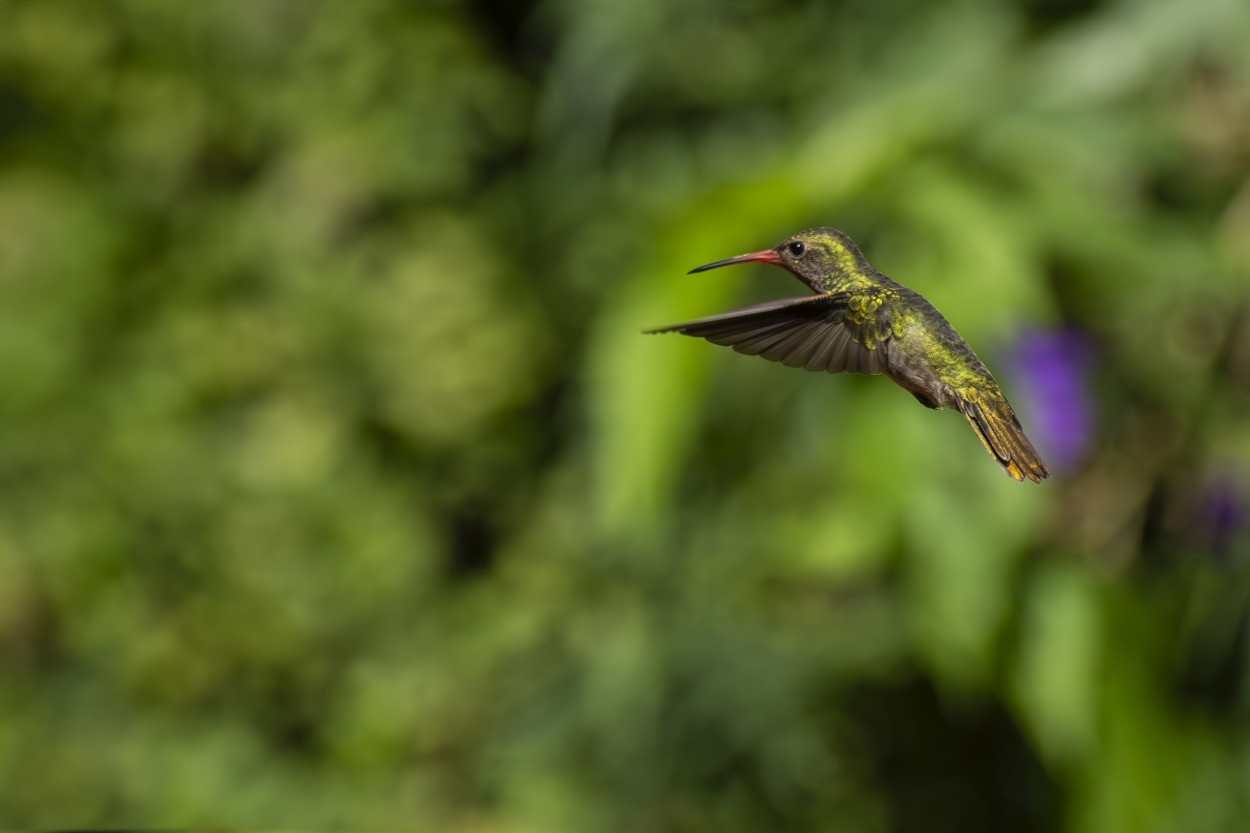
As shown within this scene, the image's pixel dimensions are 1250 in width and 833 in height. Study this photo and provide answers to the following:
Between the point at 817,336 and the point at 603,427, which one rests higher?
the point at 603,427

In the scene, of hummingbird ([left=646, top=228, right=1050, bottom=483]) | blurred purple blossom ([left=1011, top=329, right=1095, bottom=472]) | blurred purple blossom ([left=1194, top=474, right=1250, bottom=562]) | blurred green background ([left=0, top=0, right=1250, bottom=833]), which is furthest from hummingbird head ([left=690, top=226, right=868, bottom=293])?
blurred purple blossom ([left=1194, top=474, right=1250, bottom=562])

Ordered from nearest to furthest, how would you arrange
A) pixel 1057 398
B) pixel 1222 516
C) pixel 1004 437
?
1. pixel 1004 437
2. pixel 1057 398
3. pixel 1222 516

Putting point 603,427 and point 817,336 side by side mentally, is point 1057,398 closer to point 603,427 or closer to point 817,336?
point 603,427

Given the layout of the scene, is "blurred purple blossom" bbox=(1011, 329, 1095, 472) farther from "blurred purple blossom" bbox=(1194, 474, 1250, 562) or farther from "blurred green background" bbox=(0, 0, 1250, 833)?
"blurred purple blossom" bbox=(1194, 474, 1250, 562)

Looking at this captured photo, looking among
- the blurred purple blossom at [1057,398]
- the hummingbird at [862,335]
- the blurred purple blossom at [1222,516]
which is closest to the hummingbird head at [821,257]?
the hummingbird at [862,335]

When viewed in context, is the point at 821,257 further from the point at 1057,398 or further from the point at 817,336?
the point at 1057,398

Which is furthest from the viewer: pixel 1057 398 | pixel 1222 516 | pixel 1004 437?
pixel 1222 516

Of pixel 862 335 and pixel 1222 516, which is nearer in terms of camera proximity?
pixel 862 335

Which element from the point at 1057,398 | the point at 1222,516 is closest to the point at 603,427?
the point at 1057,398

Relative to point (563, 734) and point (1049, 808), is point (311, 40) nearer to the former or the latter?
point (563, 734)
